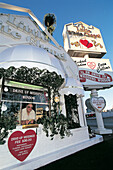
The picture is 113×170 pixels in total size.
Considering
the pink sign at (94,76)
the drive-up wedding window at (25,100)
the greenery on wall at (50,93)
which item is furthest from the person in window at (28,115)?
the pink sign at (94,76)

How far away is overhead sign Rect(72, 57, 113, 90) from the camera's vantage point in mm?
10451

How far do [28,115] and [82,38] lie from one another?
1502 centimetres

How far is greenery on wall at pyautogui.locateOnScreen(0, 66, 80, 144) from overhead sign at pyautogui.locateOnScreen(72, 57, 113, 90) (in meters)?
5.88

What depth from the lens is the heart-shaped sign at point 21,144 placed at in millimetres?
3228

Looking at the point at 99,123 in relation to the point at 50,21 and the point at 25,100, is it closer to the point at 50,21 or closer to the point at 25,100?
the point at 25,100

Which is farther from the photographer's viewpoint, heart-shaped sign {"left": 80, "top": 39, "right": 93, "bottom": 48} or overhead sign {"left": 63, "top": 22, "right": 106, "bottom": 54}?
heart-shaped sign {"left": 80, "top": 39, "right": 93, "bottom": 48}

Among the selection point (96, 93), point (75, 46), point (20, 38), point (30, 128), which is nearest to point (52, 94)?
point (30, 128)

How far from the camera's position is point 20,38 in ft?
20.2

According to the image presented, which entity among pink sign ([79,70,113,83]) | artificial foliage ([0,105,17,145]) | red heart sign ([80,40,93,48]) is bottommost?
artificial foliage ([0,105,17,145])

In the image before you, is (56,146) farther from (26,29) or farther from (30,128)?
(26,29)

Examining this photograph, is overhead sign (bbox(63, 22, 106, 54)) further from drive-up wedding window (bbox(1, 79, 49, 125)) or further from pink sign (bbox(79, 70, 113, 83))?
drive-up wedding window (bbox(1, 79, 49, 125))

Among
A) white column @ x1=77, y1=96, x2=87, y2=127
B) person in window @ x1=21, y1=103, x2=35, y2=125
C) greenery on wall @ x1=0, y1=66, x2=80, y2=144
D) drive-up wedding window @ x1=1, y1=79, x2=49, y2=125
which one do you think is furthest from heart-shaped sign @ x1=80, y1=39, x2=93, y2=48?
person in window @ x1=21, y1=103, x2=35, y2=125

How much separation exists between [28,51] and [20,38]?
2.20 meters

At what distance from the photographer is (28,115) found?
454 centimetres
